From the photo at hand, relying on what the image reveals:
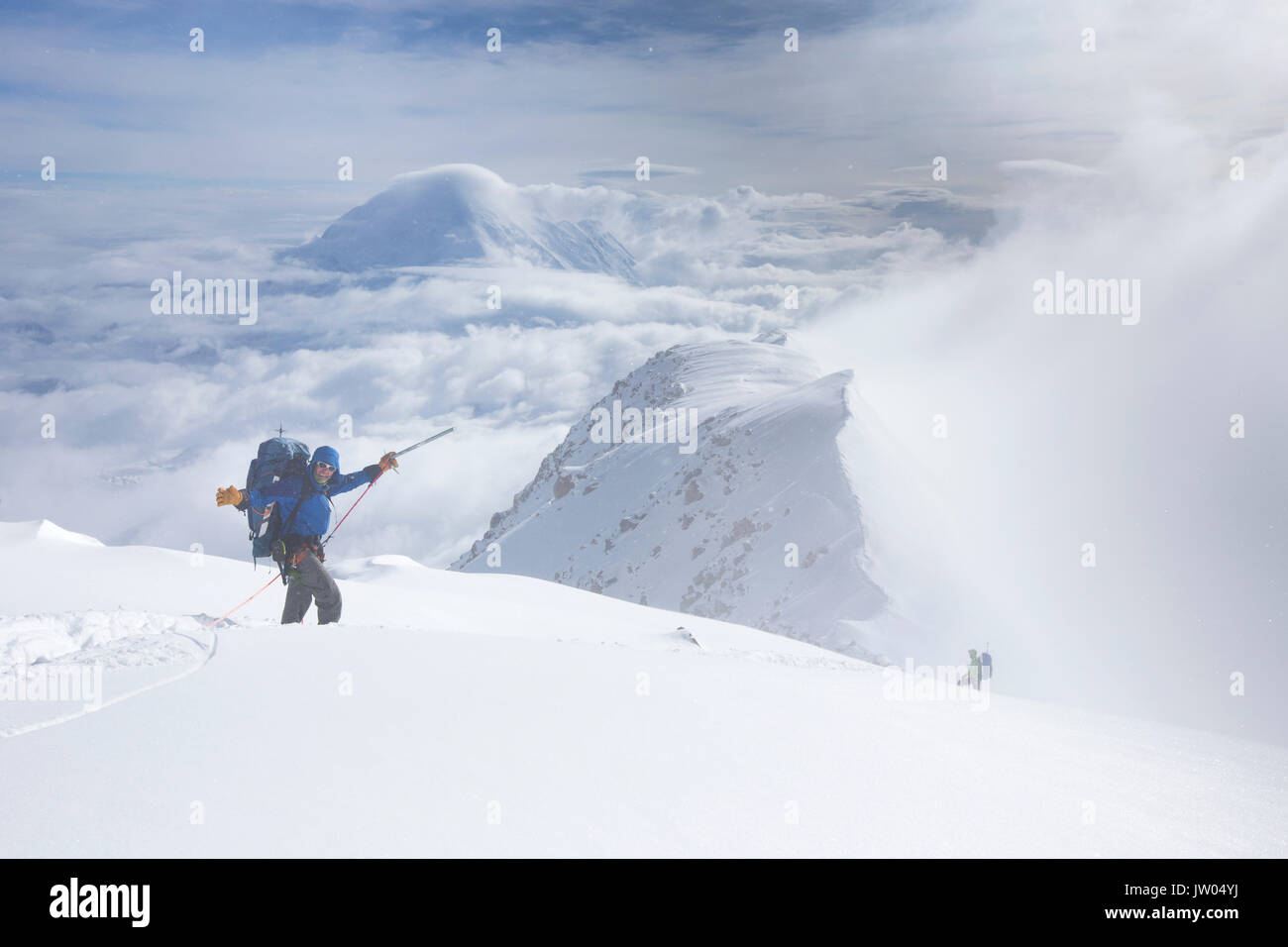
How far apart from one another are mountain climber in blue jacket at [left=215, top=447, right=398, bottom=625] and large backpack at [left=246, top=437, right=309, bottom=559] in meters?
0.07

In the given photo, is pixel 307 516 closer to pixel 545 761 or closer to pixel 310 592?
pixel 310 592

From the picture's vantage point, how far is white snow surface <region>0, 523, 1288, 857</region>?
4473mm

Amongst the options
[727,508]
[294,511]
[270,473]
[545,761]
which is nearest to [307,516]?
[294,511]

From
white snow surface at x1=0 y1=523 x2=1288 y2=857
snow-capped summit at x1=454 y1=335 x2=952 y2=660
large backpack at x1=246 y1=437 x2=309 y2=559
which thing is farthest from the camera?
snow-capped summit at x1=454 y1=335 x2=952 y2=660

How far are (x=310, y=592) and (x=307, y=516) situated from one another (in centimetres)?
89

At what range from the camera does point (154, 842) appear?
419 centimetres

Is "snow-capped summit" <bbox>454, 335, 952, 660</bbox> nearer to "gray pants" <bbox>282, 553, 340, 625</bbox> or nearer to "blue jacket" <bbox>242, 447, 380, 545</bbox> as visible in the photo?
"gray pants" <bbox>282, 553, 340, 625</bbox>

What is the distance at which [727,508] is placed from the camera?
3051 inches

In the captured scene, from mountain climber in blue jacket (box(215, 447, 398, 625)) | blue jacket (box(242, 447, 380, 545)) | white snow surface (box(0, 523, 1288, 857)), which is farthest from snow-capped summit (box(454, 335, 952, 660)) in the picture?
white snow surface (box(0, 523, 1288, 857))

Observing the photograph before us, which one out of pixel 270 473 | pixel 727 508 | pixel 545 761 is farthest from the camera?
pixel 727 508

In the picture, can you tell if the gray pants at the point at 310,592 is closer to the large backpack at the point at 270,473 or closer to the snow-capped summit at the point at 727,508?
the large backpack at the point at 270,473

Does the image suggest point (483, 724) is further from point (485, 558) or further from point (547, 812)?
point (485, 558)

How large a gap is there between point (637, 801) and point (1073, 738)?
4569mm

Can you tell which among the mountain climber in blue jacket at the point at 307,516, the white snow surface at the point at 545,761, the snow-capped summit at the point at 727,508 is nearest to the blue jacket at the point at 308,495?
→ the mountain climber in blue jacket at the point at 307,516
